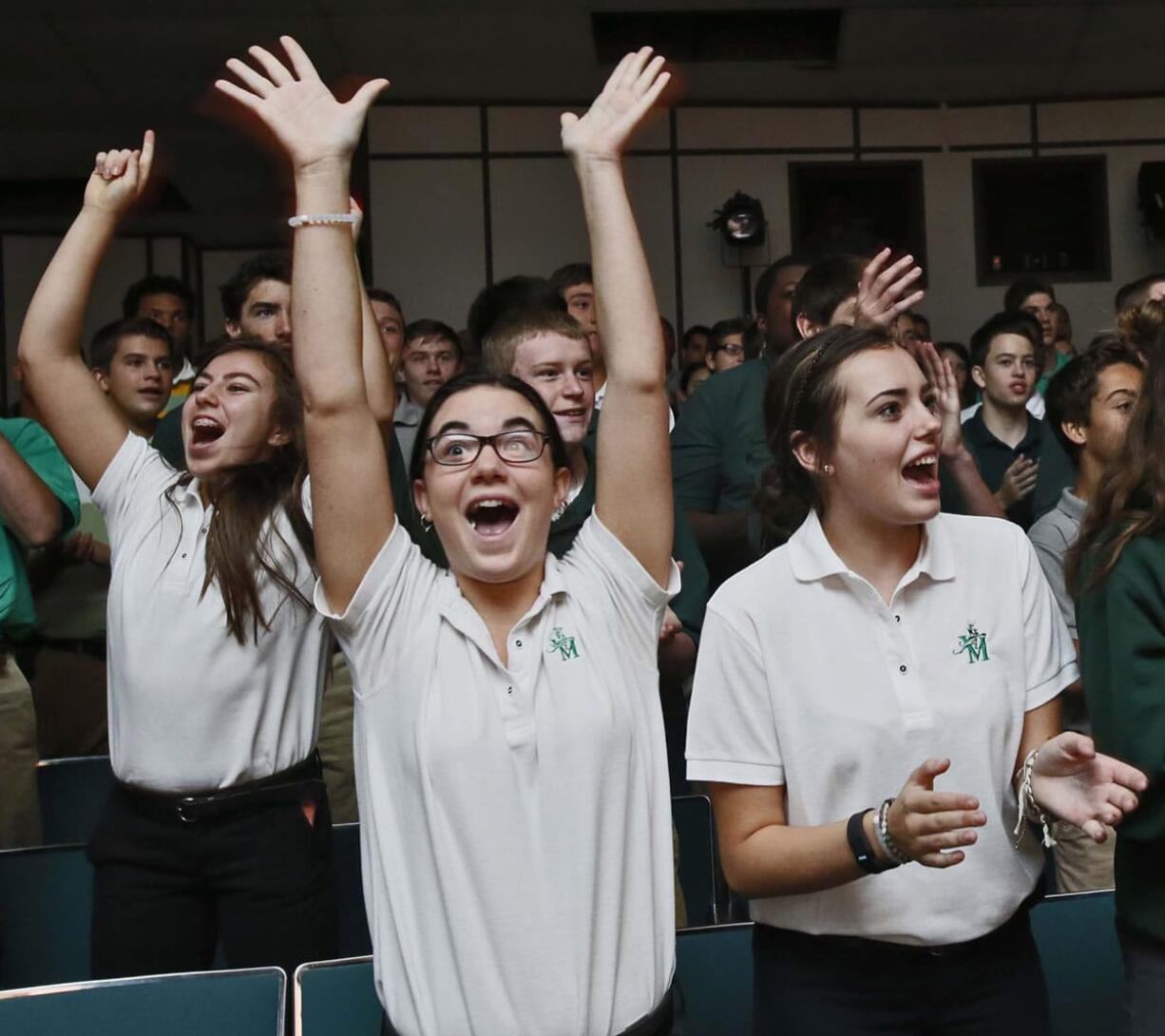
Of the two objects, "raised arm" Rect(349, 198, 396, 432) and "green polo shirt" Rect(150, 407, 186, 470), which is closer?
"raised arm" Rect(349, 198, 396, 432)

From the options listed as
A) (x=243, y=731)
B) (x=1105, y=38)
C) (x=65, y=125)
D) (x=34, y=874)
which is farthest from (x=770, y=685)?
(x=65, y=125)

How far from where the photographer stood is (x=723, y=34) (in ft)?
20.8

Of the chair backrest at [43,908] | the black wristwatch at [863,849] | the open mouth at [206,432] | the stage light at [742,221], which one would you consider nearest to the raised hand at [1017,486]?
the open mouth at [206,432]

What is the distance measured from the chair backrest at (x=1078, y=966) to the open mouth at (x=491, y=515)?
0.90 metres

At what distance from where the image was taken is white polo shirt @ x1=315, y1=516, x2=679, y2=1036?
142 cm

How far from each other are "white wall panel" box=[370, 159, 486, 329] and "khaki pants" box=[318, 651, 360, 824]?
486cm

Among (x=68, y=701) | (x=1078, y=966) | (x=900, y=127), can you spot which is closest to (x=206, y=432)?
(x=1078, y=966)

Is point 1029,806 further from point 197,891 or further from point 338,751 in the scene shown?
point 338,751

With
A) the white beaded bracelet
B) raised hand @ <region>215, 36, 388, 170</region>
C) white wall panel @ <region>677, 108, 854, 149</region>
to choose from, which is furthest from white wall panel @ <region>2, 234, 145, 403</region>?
the white beaded bracelet

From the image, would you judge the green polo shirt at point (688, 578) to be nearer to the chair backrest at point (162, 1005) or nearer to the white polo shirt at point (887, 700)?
the white polo shirt at point (887, 700)

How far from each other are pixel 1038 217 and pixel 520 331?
5972 millimetres

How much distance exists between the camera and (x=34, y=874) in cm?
229

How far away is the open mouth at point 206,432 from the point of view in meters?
2.11

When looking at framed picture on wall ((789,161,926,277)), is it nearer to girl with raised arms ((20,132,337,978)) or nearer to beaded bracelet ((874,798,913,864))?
girl with raised arms ((20,132,337,978))
